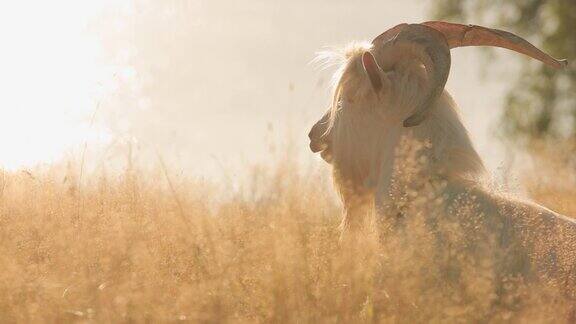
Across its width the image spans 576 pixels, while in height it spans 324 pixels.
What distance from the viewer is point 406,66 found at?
5352 mm

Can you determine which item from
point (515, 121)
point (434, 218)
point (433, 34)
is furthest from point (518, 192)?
point (515, 121)

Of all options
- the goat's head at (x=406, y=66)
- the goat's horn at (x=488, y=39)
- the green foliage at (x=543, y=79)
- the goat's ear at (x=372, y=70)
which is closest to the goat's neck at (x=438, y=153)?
the goat's head at (x=406, y=66)

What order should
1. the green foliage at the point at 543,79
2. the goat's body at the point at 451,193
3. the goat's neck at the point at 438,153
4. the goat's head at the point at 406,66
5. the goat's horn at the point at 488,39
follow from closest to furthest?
the goat's body at the point at 451,193
the goat's neck at the point at 438,153
the goat's head at the point at 406,66
the goat's horn at the point at 488,39
the green foliage at the point at 543,79

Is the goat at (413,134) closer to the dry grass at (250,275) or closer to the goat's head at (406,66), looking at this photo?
the goat's head at (406,66)

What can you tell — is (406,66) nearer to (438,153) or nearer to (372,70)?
(372,70)

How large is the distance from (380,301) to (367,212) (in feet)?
5.82

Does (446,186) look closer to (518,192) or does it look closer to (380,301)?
(518,192)

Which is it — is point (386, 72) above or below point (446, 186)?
above

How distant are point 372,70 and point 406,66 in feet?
0.83

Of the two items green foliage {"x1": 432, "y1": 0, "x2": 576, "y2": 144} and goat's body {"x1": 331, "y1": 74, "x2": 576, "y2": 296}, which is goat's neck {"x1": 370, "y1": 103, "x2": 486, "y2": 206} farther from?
green foliage {"x1": 432, "y1": 0, "x2": 576, "y2": 144}

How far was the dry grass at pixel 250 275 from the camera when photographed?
12.1ft

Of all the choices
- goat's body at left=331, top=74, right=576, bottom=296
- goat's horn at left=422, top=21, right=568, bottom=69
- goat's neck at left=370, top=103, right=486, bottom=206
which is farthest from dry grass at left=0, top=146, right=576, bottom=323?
goat's horn at left=422, top=21, right=568, bottom=69

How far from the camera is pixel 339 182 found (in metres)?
5.69

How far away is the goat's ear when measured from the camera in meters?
5.14
